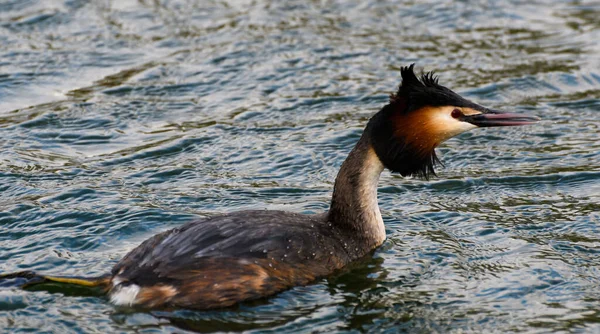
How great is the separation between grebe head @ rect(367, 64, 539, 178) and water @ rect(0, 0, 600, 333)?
722 mm

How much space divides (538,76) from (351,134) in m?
2.88

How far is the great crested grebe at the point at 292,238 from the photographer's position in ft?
20.9

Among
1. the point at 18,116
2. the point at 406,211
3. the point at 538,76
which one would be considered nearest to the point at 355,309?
the point at 406,211

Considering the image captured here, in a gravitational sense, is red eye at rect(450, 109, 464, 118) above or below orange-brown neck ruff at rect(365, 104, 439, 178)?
above

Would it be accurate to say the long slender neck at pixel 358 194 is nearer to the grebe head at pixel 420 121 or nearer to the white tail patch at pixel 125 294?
the grebe head at pixel 420 121

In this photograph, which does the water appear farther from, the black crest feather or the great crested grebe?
the black crest feather

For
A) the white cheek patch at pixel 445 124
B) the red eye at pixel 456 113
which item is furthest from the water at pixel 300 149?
the red eye at pixel 456 113

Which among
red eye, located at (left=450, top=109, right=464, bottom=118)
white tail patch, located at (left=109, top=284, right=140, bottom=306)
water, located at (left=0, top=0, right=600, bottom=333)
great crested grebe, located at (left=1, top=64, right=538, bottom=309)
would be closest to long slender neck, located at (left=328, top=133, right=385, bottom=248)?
great crested grebe, located at (left=1, top=64, right=538, bottom=309)

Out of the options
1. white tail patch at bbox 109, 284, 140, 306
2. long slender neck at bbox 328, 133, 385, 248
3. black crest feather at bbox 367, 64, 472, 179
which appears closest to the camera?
white tail patch at bbox 109, 284, 140, 306

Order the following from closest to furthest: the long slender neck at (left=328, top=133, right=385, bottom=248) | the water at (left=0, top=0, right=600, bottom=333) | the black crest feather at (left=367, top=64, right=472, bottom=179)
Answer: the water at (left=0, top=0, right=600, bottom=333)
the black crest feather at (left=367, top=64, right=472, bottom=179)
the long slender neck at (left=328, top=133, right=385, bottom=248)

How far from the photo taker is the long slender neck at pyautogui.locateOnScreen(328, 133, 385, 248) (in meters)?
7.38

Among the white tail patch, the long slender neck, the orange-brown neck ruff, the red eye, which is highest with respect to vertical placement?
the red eye

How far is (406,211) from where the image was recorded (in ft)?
27.4

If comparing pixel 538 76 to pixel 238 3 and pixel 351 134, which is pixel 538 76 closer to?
pixel 351 134
